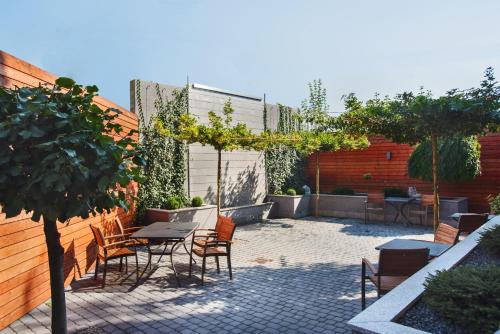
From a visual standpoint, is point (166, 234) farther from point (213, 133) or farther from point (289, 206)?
point (289, 206)

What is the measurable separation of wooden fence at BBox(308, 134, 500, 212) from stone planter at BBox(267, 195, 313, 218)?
68.9 inches

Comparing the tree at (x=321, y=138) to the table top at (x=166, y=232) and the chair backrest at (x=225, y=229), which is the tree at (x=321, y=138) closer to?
the chair backrest at (x=225, y=229)

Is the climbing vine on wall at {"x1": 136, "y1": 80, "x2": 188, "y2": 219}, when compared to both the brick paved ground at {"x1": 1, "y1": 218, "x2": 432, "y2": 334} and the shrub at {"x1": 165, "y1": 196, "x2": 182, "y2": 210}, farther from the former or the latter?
the brick paved ground at {"x1": 1, "y1": 218, "x2": 432, "y2": 334}

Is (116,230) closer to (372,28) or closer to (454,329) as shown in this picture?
(454,329)

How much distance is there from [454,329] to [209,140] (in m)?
6.90

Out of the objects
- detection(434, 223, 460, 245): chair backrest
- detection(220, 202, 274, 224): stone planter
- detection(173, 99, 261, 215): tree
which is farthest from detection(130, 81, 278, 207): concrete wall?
detection(434, 223, 460, 245): chair backrest

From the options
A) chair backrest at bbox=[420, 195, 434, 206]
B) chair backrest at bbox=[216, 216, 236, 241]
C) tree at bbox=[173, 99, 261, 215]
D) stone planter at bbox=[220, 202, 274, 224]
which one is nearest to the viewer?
chair backrest at bbox=[216, 216, 236, 241]

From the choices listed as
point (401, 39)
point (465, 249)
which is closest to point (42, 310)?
point (465, 249)

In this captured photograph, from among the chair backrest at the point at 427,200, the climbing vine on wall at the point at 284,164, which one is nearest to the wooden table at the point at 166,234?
the chair backrest at the point at 427,200

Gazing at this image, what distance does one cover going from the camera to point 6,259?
3871 mm

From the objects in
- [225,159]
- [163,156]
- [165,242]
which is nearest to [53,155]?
[165,242]

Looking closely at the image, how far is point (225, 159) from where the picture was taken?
37.2ft

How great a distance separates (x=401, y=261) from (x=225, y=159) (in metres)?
8.08

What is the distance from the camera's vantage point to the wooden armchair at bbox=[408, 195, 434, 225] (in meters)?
9.82
